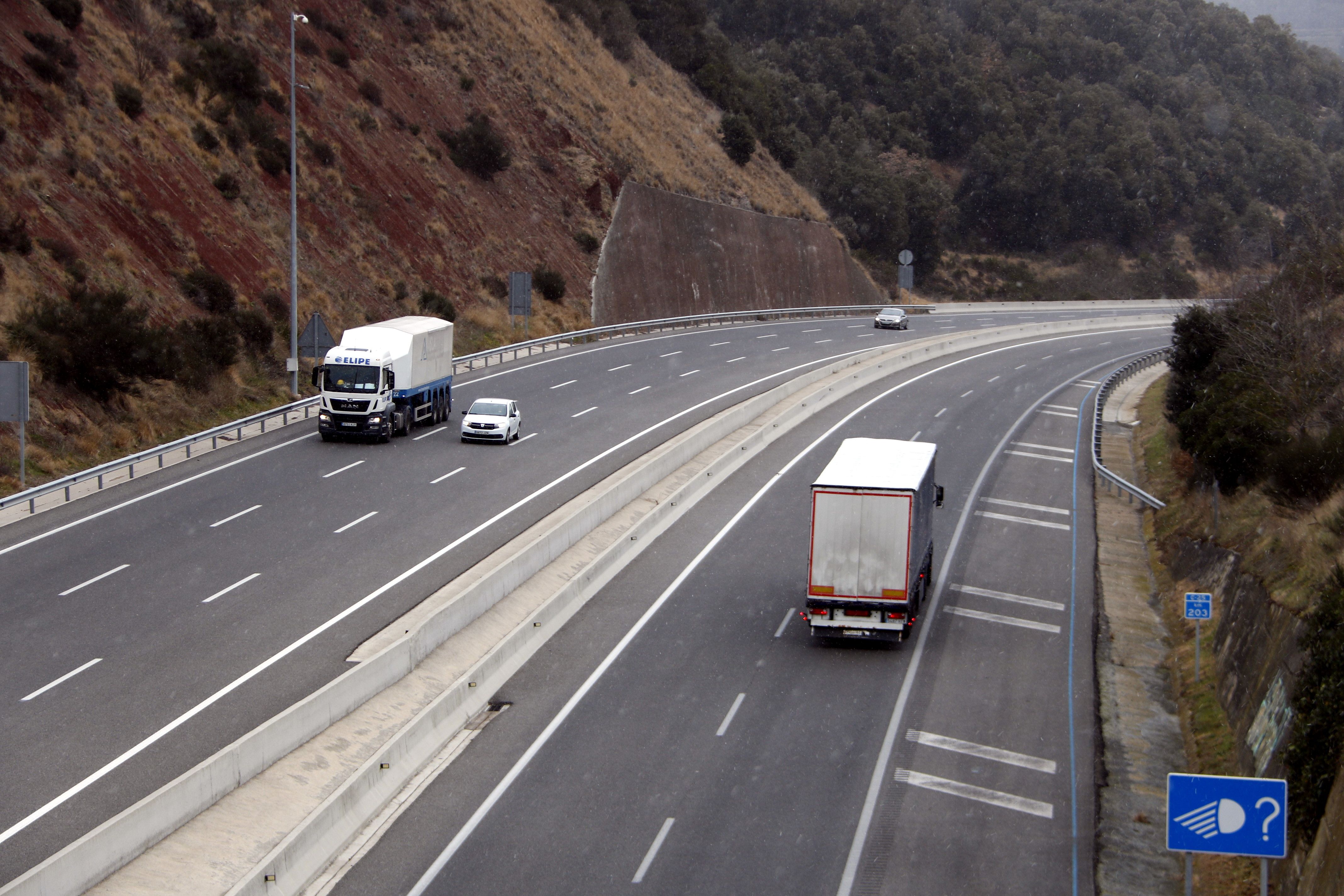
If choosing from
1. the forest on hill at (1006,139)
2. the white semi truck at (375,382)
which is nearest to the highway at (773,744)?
the white semi truck at (375,382)

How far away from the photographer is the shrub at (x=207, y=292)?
133 feet

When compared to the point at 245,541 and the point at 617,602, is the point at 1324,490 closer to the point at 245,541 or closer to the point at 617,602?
the point at 617,602

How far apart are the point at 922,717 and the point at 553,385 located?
28.2m

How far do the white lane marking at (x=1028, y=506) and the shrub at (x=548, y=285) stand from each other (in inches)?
1255

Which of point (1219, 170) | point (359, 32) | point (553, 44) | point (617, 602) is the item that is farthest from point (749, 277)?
point (1219, 170)

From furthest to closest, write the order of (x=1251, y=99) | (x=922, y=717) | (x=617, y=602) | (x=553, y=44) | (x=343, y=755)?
(x=1251, y=99) → (x=553, y=44) → (x=617, y=602) → (x=922, y=717) → (x=343, y=755)

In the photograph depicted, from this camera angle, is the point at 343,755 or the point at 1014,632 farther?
the point at 1014,632

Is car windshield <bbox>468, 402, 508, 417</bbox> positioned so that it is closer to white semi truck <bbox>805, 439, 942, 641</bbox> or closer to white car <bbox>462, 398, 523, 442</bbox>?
white car <bbox>462, 398, 523, 442</bbox>

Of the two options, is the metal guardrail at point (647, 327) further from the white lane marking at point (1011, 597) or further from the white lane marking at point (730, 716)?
the white lane marking at point (730, 716)

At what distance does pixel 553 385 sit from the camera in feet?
150

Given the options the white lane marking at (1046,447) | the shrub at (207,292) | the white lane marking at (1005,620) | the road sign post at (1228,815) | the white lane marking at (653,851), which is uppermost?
the shrub at (207,292)

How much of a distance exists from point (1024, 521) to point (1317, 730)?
762 inches

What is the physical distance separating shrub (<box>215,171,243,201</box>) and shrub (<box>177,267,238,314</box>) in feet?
20.0

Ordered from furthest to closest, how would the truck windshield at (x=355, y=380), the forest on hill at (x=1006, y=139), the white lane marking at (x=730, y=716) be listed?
the forest on hill at (x=1006, y=139)
the truck windshield at (x=355, y=380)
the white lane marking at (x=730, y=716)
